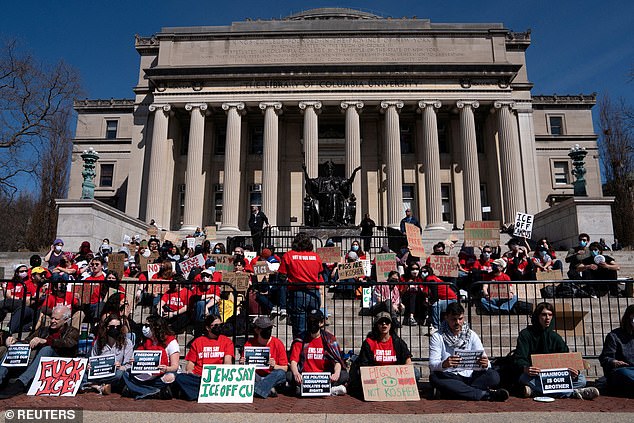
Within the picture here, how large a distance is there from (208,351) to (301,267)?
2298 millimetres

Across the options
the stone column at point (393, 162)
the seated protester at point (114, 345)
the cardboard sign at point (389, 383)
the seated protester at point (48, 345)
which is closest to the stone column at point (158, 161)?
the stone column at point (393, 162)

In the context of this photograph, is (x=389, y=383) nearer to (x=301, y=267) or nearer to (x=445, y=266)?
(x=301, y=267)

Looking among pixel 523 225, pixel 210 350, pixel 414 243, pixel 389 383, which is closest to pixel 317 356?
pixel 389 383

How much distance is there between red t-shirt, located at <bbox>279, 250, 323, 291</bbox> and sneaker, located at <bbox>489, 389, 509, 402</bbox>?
3.48 meters

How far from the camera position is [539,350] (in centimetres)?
672

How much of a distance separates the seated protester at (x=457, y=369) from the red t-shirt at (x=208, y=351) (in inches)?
120

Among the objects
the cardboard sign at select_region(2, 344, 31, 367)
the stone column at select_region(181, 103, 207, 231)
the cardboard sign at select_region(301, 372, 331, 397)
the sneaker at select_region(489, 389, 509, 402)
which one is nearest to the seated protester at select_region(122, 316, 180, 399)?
the cardboard sign at select_region(2, 344, 31, 367)

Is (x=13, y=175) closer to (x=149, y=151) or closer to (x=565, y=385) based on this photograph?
(x=149, y=151)

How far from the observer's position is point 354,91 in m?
34.6

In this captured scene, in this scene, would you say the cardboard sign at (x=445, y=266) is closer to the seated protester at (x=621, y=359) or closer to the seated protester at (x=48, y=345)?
the seated protester at (x=621, y=359)

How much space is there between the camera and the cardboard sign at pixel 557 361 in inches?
255

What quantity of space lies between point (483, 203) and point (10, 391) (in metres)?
34.5

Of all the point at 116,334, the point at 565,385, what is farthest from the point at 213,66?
the point at 565,385

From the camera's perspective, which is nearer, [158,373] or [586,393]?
[586,393]
